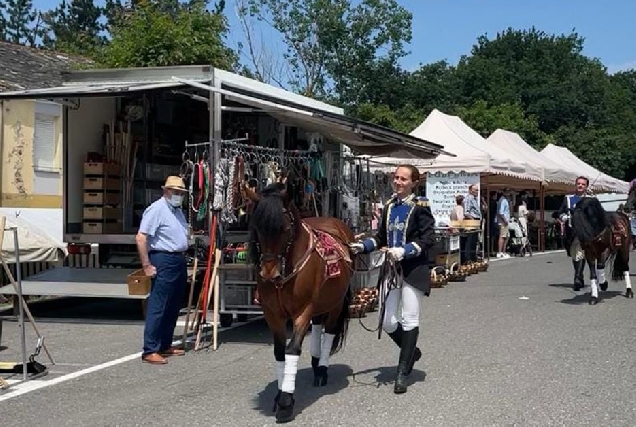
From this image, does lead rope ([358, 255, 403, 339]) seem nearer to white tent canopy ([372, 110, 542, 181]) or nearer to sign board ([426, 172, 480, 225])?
white tent canopy ([372, 110, 542, 181])

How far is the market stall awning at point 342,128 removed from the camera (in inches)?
411

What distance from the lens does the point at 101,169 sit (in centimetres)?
1270

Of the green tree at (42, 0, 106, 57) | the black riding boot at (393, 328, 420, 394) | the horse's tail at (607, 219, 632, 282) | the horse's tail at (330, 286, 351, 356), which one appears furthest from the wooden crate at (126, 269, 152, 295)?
the green tree at (42, 0, 106, 57)

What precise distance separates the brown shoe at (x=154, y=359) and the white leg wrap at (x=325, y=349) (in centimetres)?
208

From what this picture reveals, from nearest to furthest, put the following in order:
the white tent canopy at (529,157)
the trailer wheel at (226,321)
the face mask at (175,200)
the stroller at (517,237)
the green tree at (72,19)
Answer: the face mask at (175,200) < the trailer wheel at (226,321) < the stroller at (517,237) < the white tent canopy at (529,157) < the green tree at (72,19)

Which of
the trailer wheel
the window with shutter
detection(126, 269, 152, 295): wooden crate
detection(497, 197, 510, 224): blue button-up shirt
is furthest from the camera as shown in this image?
detection(497, 197, 510, 224): blue button-up shirt

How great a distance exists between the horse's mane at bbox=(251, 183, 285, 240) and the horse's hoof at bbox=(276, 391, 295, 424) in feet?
3.96

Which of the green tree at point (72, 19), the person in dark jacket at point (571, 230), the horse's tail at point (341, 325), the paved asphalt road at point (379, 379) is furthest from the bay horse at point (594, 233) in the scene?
the green tree at point (72, 19)

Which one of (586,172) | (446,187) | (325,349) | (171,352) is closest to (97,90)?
(171,352)

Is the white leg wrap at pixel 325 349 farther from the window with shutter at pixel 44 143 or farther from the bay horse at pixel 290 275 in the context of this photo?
the window with shutter at pixel 44 143

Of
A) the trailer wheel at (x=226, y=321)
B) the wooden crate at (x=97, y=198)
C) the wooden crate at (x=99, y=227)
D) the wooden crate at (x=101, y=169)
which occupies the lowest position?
the trailer wheel at (x=226, y=321)

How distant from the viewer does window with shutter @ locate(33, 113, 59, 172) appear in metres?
14.1

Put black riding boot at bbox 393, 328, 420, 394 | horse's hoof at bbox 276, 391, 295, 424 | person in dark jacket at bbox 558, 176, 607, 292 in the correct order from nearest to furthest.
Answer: horse's hoof at bbox 276, 391, 295, 424
black riding boot at bbox 393, 328, 420, 394
person in dark jacket at bbox 558, 176, 607, 292

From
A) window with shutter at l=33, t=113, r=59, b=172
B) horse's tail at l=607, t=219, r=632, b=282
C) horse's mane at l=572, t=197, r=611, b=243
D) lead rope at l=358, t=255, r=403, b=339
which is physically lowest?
horse's tail at l=607, t=219, r=632, b=282
